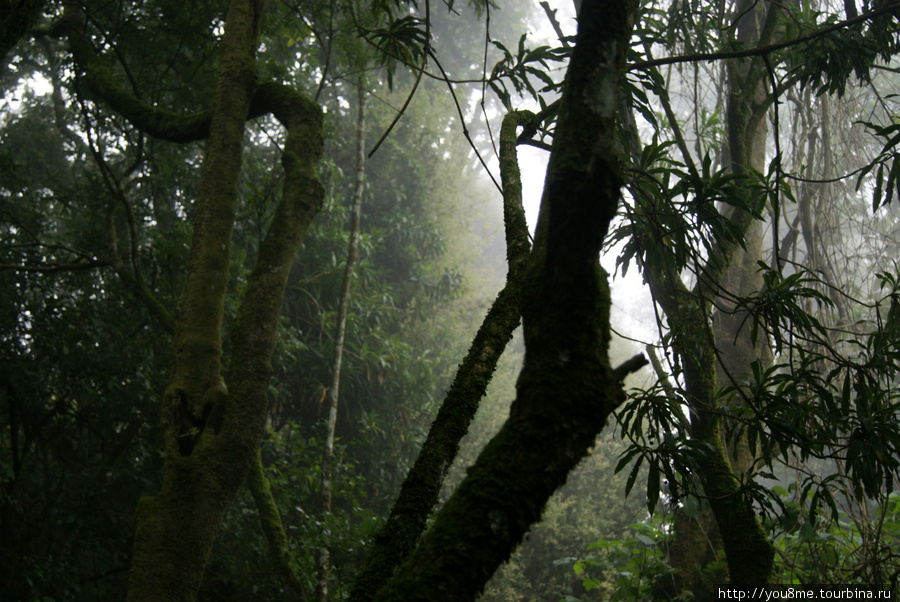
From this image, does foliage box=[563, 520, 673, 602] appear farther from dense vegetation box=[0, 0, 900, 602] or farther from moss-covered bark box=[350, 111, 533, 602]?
moss-covered bark box=[350, 111, 533, 602]

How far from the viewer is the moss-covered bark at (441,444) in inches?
36.2

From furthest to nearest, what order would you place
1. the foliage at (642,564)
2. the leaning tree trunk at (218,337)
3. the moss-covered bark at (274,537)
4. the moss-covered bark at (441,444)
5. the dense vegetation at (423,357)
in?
the foliage at (642,564) → the moss-covered bark at (274,537) → the leaning tree trunk at (218,337) → the moss-covered bark at (441,444) → the dense vegetation at (423,357)

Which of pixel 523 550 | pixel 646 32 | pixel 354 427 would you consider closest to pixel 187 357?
pixel 646 32

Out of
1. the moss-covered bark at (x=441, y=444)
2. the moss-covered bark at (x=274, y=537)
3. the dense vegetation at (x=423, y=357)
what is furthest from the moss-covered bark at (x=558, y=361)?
the moss-covered bark at (x=274, y=537)

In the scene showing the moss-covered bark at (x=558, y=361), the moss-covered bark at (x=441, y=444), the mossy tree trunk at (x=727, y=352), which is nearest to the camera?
the moss-covered bark at (x=558, y=361)

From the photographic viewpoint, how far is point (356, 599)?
2.84 feet

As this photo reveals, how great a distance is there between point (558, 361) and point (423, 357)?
7.15 m

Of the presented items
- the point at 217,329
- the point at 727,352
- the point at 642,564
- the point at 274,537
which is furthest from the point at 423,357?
the point at 217,329

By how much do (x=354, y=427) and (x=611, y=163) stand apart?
6.98 metres

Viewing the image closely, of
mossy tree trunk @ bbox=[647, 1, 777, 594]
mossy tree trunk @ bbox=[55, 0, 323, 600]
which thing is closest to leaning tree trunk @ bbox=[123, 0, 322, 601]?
mossy tree trunk @ bbox=[55, 0, 323, 600]

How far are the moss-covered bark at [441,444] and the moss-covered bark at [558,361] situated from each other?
10.5 inches

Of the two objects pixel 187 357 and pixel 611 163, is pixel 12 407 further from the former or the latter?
pixel 611 163

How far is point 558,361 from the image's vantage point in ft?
2.33

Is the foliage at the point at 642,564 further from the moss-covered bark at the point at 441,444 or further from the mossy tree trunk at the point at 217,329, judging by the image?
the moss-covered bark at the point at 441,444
